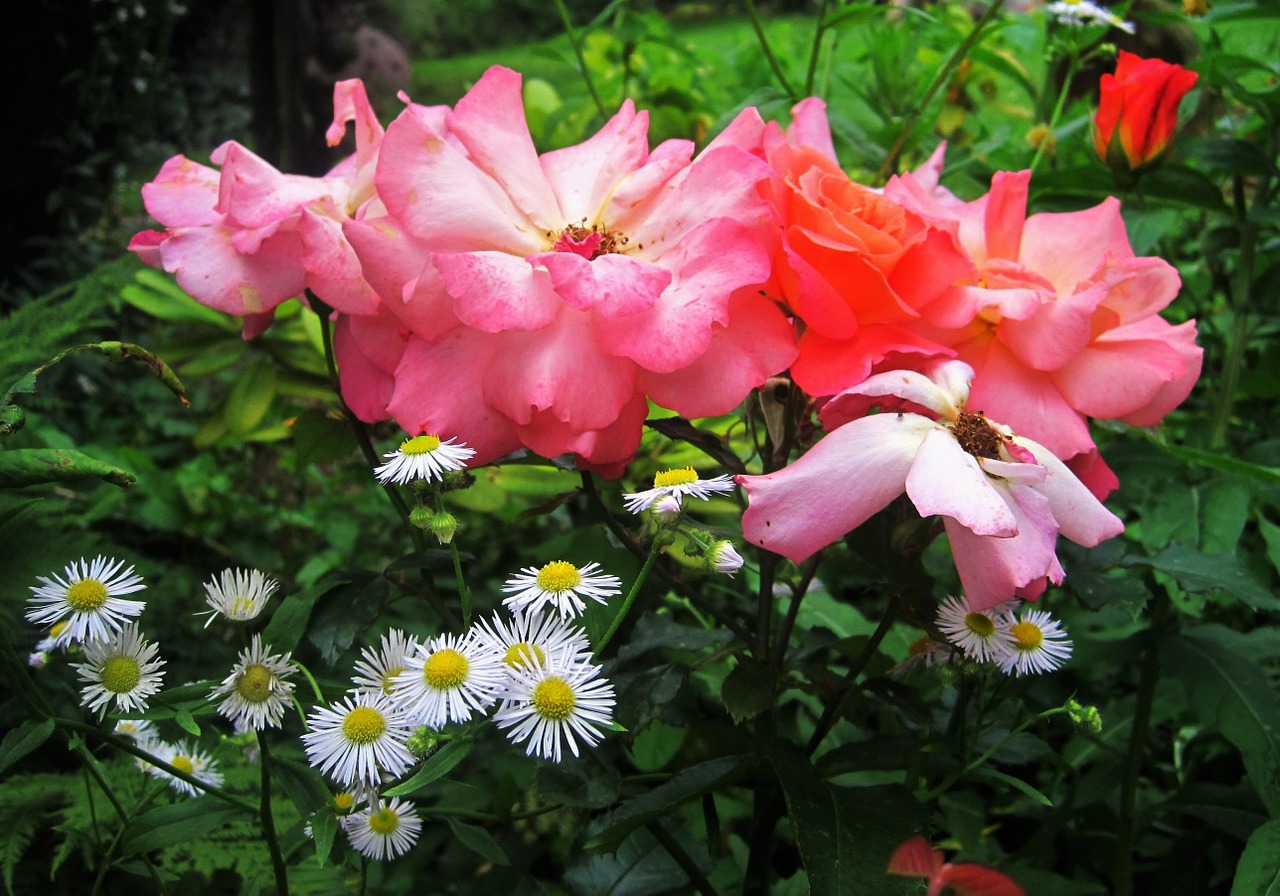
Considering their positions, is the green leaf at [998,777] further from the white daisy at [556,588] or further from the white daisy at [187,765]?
the white daisy at [187,765]

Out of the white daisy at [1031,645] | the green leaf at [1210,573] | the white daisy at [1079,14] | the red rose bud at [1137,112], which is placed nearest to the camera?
the white daisy at [1031,645]

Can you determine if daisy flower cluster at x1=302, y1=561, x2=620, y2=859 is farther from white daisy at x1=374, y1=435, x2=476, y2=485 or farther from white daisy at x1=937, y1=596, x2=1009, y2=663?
white daisy at x1=937, y1=596, x2=1009, y2=663

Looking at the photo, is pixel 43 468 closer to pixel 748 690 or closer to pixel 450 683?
pixel 450 683

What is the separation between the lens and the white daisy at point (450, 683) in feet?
1.49

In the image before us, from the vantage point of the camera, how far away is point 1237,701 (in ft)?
2.58

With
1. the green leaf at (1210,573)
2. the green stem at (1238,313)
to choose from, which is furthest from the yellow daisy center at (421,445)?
the green stem at (1238,313)

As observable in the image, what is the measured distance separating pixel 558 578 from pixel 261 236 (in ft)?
0.88

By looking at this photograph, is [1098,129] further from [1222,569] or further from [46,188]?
[46,188]

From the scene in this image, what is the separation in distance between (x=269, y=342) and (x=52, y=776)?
493 mm

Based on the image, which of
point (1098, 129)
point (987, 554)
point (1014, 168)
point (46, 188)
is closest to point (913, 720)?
point (987, 554)

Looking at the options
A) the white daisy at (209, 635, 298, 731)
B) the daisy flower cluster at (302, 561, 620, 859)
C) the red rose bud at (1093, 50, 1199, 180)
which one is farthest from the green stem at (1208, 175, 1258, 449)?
the white daisy at (209, 635, 298, 731)

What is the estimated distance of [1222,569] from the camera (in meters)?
0.69

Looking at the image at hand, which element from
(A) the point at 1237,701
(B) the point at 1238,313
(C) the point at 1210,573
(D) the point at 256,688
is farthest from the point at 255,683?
(B) the point at 1238,313

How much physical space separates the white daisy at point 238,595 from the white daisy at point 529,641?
14 cm
